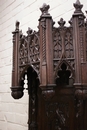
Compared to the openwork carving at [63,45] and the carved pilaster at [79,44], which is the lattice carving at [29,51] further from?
the carved pilaster at [79,44]

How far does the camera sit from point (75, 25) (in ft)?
3.43

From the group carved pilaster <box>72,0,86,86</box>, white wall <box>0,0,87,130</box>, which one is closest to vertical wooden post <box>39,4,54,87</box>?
carved pilaster <box>72,0,86,86</box>

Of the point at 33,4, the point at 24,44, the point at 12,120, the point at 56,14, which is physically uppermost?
the point at 33,4

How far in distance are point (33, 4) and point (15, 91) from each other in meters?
1.16

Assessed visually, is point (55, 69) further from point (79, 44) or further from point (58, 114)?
point (58, 114)

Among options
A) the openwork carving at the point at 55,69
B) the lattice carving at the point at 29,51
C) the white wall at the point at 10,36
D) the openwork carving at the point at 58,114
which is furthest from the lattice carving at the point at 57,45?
the white wall at the point at 10,36

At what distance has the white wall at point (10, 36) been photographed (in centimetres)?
184

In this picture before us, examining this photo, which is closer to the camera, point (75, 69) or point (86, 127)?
point (75, 69)

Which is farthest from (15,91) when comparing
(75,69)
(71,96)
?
(75,69)

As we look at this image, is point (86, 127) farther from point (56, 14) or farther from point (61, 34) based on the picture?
point (56, 14)

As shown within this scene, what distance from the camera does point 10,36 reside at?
7.85ft

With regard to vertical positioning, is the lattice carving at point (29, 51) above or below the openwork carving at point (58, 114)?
above

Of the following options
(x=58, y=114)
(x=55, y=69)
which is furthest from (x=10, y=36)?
(x=55, y=69)

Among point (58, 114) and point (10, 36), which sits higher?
point (10, 36)
